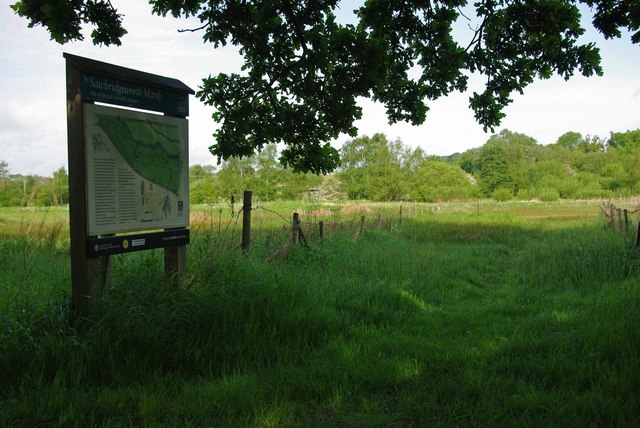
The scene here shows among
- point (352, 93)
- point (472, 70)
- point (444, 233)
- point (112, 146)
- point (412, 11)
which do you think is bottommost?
point (444, 233)

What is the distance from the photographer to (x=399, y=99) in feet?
23.8

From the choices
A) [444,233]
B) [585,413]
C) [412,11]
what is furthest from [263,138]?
[444,233]

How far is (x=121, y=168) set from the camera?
14.3 ft

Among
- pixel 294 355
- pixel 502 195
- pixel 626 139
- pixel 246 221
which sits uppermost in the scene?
pixel 626 139

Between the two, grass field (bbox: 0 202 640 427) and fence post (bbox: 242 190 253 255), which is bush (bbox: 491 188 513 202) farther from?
fence post (bbox: 242 190 253 255)

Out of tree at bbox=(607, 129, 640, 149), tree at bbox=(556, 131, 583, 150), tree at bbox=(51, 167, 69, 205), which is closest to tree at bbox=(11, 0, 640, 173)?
tree at bbox=(51, 167, 69, 205)

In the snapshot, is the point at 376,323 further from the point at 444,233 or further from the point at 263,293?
the point at 444,233

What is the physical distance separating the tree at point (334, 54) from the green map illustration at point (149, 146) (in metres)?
1.25

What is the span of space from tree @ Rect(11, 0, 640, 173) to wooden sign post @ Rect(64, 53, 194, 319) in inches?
52.2

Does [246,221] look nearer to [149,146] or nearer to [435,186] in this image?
[149,146]

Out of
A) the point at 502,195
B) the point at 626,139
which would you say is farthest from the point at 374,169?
the point at 626,139

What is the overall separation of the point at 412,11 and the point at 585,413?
17.7 ft

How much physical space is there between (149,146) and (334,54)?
2.50m

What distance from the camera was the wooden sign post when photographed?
405 centimetres
